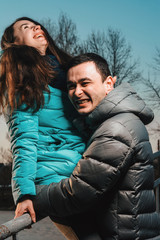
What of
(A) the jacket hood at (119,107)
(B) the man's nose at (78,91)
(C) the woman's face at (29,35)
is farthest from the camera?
(C) the woman's face at (29,35)

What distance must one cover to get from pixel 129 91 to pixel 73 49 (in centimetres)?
1656

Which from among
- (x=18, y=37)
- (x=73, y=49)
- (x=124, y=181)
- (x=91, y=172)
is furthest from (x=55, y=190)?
(x=73, y=49)

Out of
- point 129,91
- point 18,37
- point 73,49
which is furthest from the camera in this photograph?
point 73,49

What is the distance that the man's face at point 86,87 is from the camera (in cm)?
182

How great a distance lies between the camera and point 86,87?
1823 millimetres

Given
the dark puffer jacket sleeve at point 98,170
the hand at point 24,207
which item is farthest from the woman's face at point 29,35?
the hand at point 24,207

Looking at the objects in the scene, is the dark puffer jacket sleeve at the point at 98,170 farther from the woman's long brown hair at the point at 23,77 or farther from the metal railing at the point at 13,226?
the woman's long brown hair at the point at 23,77

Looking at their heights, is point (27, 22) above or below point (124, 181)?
above

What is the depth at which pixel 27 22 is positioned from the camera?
Result: 229 centimetres

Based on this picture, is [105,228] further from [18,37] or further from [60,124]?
[18,37]

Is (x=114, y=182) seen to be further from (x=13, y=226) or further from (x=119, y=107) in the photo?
(x=13, y=226)

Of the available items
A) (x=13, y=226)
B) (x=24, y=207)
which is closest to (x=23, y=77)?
(x=24, y=207)

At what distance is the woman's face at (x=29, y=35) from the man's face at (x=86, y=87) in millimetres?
505

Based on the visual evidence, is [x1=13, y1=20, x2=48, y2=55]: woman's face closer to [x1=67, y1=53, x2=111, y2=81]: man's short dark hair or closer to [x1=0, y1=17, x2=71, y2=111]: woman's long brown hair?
[x1=0, y1=17, x2=71, y2=111]: woman's long brown hair
